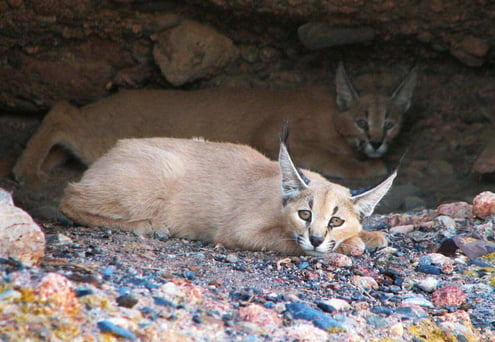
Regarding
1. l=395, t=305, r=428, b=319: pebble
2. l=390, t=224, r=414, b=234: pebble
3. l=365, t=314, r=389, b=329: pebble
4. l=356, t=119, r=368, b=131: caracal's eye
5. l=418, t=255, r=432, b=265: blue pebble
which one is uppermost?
l=356, t=119, r=368, b=131: caracal's eye

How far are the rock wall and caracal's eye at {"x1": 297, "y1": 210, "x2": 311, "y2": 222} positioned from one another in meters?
3.20

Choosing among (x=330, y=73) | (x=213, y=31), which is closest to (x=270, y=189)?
(x=213, y=31)

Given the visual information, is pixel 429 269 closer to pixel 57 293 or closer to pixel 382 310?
pixel 382 310

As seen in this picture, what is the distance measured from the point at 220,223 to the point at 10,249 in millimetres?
2147

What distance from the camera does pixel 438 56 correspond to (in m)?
8.54

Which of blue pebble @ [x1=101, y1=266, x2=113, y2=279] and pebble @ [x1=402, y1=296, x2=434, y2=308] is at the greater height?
blue pebble @ [x1=101, y1=266, x2=113, y2=279]

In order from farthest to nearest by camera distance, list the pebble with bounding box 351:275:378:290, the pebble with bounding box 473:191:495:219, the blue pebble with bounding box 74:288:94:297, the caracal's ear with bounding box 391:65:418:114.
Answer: the caracal's ear with bounding box 391:65:418:114
the pebble with bounding box 473:191:495:219
the pebble with bounding box 351:275:378:290
the blue pebble with bounding box 74:288:94:297

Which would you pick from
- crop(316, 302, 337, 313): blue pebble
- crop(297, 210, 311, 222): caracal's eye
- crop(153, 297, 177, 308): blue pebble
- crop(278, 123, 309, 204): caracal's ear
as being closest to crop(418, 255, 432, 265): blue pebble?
crop(297, 210, 311, 222): caracal's eye

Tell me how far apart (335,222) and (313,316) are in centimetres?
140

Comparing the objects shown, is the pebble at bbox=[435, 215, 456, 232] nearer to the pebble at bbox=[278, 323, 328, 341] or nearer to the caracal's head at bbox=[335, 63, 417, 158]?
the pebble at bbox=[278, 323, 328, 341]

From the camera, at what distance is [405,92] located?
28.3 ft

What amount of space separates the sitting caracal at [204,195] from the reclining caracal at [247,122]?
7.54 feet

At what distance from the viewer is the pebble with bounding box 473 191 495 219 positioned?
18.9ft

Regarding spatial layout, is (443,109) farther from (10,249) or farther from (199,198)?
(10,249)
